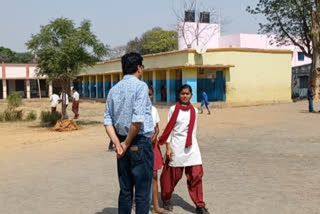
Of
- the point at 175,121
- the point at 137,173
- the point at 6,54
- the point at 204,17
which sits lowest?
the point at 137,173

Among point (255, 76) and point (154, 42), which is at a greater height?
point (154, 42)

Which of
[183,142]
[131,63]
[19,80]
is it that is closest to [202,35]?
[19,80]

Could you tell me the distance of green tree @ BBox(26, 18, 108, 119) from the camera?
58.0 ft

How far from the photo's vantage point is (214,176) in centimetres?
738

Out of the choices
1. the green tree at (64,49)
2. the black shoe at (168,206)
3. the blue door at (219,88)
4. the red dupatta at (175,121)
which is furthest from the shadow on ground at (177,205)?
the blue door at (219,88)

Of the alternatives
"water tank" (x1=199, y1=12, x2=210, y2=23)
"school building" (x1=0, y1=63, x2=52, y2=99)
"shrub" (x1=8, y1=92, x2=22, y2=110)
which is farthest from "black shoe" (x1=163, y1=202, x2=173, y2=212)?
"water tank" (x1=199, y1=12, x2=210, y2=23)

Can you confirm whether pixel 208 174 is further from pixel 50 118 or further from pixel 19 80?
pixel 19 80

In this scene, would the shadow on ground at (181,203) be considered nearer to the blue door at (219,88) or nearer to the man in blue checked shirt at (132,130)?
the man in blue checked shirt at (132,130)

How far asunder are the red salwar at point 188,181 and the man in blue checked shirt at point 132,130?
140cm

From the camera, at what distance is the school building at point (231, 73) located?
27.9 meters

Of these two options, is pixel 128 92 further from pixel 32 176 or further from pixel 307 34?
pixel 307 34

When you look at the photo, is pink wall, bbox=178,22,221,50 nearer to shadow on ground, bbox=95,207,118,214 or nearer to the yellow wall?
the yellow wall

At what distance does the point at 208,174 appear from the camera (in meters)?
7.56

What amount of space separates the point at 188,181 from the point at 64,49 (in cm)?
1343
